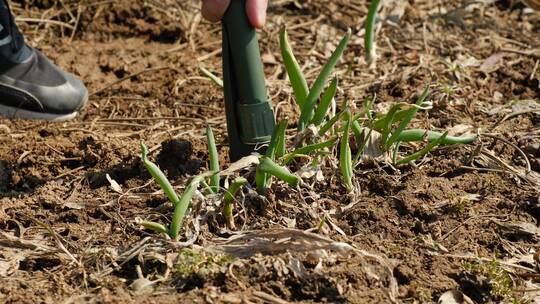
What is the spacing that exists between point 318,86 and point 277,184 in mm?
308

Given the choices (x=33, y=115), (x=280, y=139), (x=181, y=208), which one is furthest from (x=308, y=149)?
(x=33, y=115)

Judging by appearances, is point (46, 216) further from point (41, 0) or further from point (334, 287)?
point (41, 0)

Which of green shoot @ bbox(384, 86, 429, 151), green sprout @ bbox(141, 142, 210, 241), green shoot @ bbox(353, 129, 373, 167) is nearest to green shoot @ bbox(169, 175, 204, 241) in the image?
green sprout @ bbox(141, 142, 210, 241)

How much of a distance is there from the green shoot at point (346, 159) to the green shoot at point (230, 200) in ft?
0.99

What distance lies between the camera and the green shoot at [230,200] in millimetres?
2322

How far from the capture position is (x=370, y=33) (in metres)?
3.38

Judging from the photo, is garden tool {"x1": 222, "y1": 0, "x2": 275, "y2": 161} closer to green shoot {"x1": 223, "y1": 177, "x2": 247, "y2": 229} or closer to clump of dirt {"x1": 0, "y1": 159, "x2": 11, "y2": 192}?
green shoot {"x1": 223, "y1": 177, "x2": 247, "y2": 229}

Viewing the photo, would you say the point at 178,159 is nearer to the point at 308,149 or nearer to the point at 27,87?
the point at 308,149

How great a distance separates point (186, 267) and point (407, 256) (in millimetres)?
585

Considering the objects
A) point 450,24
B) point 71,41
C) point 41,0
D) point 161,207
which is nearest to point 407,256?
point 161,207

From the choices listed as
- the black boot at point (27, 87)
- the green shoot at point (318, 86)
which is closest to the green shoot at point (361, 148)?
the green shoot at point (318, 86)

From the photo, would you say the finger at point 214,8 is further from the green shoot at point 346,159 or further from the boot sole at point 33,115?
the boot sole at point 33,115

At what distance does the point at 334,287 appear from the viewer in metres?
2.12

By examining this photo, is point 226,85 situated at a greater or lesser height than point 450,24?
greater
